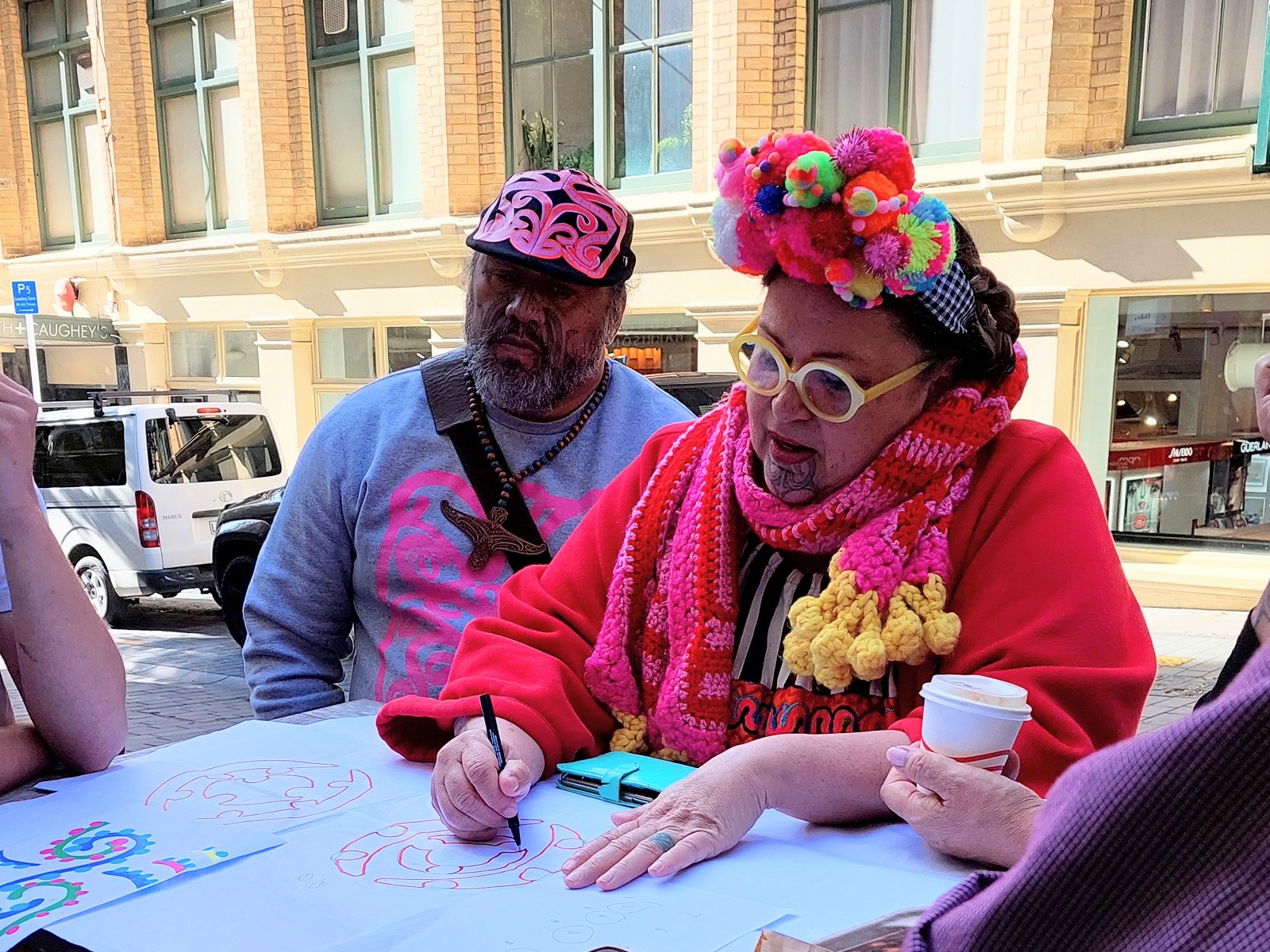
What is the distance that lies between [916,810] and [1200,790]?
0.69 m

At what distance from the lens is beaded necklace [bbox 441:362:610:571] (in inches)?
88.6

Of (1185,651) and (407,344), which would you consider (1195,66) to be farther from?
(407,344)

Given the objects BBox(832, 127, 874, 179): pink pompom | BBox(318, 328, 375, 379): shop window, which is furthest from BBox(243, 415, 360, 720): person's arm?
BBox(318, 328, 375, 379): shop window

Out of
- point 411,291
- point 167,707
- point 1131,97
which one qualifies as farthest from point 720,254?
point 411,291

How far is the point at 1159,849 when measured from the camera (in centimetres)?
58

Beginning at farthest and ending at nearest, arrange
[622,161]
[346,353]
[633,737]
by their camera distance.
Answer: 1. [346,353]
2. [622,161]
3. [633,737]

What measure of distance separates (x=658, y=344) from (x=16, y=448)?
871 cm

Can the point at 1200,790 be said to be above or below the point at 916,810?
above

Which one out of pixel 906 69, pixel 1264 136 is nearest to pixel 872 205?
pixel 1264 136

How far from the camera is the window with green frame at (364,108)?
1170 centimetres

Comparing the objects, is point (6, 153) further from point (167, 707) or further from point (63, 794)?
point (63, 794)

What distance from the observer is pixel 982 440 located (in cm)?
151

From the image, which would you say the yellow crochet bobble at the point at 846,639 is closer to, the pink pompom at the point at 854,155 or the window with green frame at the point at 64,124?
the pink pompom at the point at 854,155

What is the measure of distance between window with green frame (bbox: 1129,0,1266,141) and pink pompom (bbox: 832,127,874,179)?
7.19m
